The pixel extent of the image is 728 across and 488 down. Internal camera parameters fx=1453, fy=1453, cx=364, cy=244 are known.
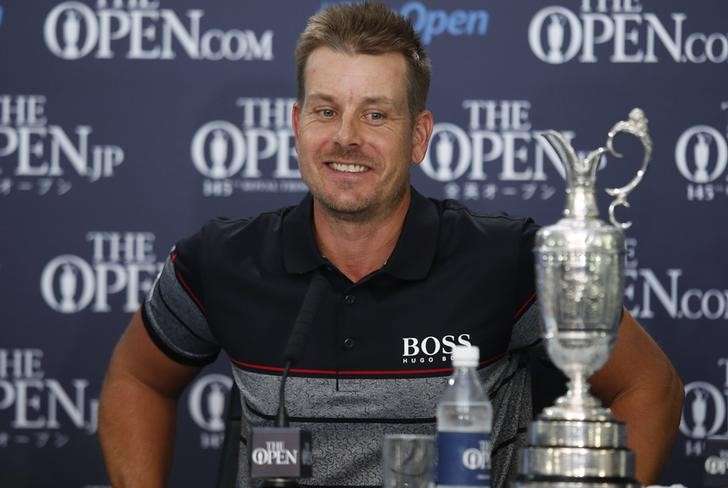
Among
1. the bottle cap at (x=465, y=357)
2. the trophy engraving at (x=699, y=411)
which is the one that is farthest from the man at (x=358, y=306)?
the trophy engraving at (x=699, y=411)

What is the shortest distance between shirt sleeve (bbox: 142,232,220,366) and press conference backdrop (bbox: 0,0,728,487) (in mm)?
659

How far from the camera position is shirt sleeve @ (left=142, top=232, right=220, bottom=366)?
2.57m

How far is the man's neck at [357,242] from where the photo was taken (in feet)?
8.23

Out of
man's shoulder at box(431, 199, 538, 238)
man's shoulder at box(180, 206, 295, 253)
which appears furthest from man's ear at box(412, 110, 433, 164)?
man's shoulder at box(180, 206, 295, 253)

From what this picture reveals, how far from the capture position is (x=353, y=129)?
7.91 ft

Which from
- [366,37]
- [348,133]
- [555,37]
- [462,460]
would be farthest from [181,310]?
[555,37]

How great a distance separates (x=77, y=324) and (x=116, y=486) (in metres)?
0.82

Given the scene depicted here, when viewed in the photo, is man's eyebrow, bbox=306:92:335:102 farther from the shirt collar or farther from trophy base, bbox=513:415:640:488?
trophy base, bbox=513:415:640:488

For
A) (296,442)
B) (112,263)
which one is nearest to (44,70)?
(112,263)

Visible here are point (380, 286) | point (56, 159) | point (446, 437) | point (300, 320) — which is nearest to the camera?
point (446, 437)

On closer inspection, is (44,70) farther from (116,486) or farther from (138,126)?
(116,486)

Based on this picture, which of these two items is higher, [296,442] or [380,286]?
[380,286]

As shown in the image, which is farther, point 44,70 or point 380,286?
point 44,70

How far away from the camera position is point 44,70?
3248mm
